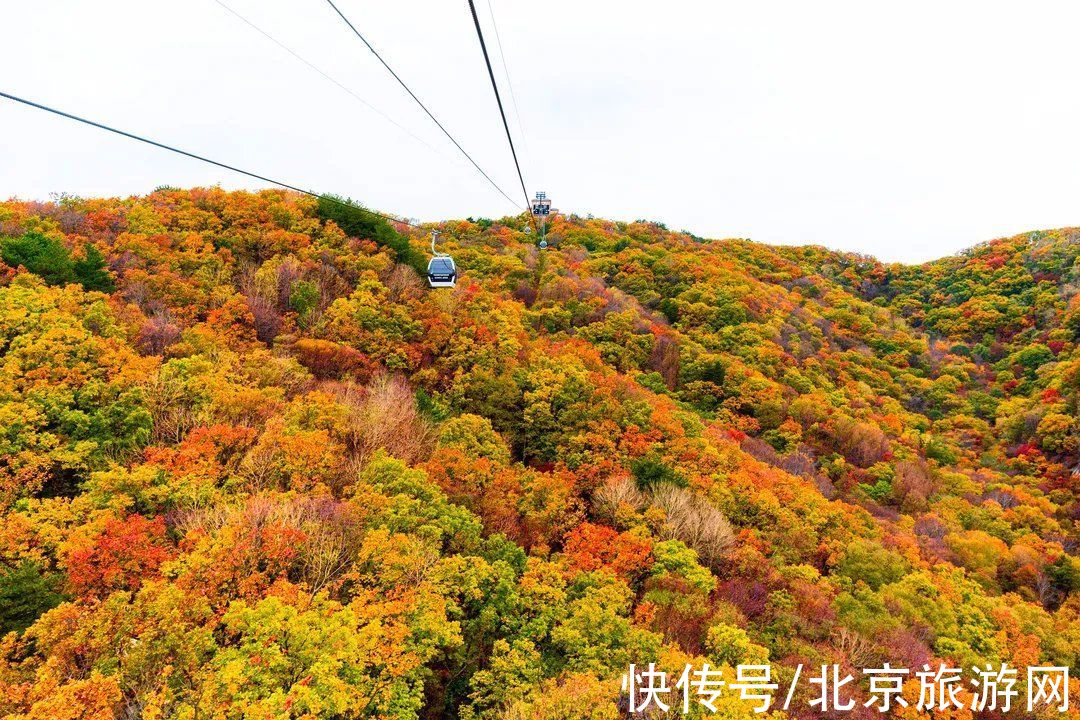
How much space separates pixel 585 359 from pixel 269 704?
3089 centimetres

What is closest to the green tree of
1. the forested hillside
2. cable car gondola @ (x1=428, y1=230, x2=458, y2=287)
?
the forested hillside

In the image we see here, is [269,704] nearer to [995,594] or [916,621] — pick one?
[916,621]

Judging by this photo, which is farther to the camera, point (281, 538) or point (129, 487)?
point (129, 487)

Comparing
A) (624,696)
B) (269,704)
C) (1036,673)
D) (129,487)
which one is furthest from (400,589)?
(1036,673)

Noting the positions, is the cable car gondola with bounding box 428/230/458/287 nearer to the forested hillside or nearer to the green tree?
the forested hillside

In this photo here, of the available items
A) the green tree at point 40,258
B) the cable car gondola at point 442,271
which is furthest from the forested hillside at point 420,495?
the cable car gondola at point 442,271

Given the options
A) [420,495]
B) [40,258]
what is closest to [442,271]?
[420,495]

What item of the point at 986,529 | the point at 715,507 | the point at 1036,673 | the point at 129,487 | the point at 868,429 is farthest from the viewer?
the point at 868,429

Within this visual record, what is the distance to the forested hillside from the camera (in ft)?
46.4

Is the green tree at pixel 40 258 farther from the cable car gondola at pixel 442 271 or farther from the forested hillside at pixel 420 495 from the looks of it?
the cable car gondola at pixel 442 271

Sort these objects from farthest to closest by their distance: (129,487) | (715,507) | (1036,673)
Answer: (715,507) < (1036,673) < (129,487)

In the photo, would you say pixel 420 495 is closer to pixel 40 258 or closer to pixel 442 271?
pixel 442 271

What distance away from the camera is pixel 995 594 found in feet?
103

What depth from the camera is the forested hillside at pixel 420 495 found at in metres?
14.2
